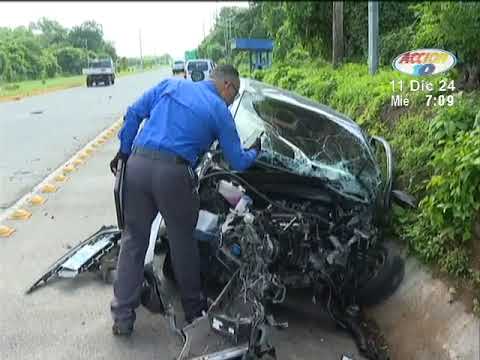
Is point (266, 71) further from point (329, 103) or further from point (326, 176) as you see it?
point (326, 176)

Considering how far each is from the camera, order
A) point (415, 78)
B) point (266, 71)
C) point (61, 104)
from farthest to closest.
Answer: point (61, 104), point (266, 71), point (415, 78)

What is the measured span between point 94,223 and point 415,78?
3.71 metres

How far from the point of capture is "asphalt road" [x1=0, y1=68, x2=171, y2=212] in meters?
7.77

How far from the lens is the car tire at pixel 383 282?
373 centimetres

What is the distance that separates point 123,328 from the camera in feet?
11.3

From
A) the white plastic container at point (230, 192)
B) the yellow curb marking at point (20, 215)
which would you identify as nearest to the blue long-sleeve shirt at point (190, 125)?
the white plastic container at point (230, 192)

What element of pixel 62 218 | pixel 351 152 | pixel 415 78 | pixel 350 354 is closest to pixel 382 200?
pixel 351 152

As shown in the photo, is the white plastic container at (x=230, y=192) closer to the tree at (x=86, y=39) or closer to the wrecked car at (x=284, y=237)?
the wrecked car at (x=284, y=237)

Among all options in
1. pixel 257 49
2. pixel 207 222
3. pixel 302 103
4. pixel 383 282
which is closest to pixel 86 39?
pixel 257 49

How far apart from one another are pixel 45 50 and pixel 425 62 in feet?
12.3

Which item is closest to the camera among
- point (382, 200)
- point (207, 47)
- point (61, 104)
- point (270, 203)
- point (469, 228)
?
point (469, 228)

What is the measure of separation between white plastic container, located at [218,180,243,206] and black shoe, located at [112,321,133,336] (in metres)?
1.05

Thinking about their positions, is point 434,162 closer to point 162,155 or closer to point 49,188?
point 162,155

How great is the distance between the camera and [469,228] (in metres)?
3.24
